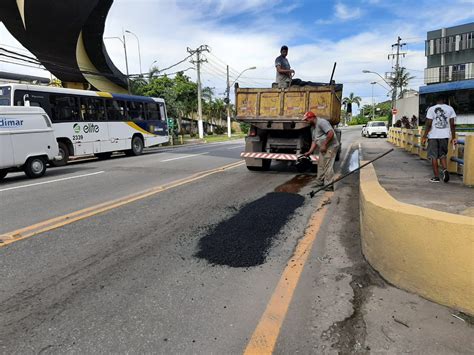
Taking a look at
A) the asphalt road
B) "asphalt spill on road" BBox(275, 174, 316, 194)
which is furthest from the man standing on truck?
the asphalt road

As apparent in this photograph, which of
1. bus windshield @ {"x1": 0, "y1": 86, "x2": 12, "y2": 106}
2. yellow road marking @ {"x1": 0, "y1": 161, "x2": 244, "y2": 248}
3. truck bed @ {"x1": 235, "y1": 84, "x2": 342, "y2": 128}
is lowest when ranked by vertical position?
yellow road marking @ {"x1": 0, "y1": 161, "x2": 244, "y2": 248}

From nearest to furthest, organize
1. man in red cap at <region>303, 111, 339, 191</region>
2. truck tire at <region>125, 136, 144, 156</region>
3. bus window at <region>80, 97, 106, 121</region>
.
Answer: man in red cap at <region>303, 111, 339, 191</region>
bus window at <region>80, 97, 106, 121</region>
truck tire at <region>125, 136, 144, 156</region>

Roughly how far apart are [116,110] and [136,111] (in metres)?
1.58

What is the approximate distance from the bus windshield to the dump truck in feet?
28.6

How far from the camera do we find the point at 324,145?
7.99 m

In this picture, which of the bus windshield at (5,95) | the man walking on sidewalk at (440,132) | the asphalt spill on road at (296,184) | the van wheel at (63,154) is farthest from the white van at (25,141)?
the man walking on sidewalk at (440,132)

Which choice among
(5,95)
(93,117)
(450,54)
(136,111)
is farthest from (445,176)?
(450,54)

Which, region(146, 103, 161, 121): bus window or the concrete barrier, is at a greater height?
region(146, 103, 161, 121): bus window

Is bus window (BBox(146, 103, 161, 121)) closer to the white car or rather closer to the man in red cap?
the man in red cap

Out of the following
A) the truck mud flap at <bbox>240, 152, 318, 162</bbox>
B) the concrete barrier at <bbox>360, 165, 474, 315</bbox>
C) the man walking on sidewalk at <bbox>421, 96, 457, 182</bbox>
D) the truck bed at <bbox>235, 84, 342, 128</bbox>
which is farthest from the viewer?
the truck mud flap at <bbox>240, 152, 318, 162</bbox>

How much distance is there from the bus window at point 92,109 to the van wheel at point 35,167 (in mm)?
5678

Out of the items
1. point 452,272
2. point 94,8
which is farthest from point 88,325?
point 94,8

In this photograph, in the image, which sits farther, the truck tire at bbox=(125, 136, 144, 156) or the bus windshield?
the truck tire at bbox=(125, 136, 144, 156)

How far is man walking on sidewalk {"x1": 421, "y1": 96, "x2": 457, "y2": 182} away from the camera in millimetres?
6988
